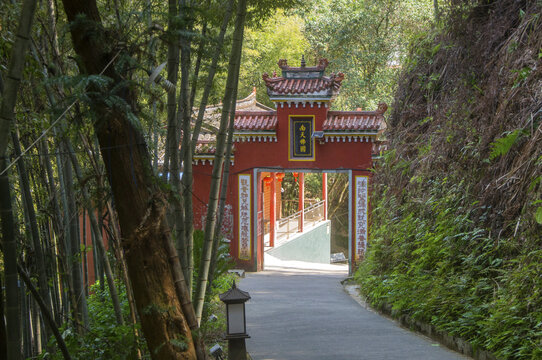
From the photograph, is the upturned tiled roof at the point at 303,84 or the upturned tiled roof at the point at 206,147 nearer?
the upturned tiled roof at the point at 303,84

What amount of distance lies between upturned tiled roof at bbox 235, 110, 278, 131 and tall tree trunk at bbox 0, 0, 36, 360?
31.3 feet

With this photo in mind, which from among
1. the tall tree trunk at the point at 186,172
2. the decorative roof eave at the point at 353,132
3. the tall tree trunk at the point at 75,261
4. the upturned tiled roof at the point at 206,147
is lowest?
the tall tree trunk at the point at 75,261

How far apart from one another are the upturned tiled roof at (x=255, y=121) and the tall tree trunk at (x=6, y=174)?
954 cm

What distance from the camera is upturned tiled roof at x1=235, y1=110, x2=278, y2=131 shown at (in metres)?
12.7

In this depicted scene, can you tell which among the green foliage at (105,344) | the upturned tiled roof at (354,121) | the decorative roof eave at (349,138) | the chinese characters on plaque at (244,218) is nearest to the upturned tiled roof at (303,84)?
the upturned tiled roof at (354,121)

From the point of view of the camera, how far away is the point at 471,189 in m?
6.93

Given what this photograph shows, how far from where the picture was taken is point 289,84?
12.4m

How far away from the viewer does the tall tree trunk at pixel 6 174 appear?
2.38m

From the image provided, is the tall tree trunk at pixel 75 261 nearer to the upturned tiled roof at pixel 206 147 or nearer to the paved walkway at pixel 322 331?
the paved walkway at pixel 322 331

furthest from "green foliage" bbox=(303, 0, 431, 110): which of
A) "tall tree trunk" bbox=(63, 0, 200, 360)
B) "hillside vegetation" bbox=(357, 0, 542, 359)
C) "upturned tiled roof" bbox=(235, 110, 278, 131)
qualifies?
"tall tree trunk" bbox=(63, 0, 200, 360)

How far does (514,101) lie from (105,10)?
14.4 ft

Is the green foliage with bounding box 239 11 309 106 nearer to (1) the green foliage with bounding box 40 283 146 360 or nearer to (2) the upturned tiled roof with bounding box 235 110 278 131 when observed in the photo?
(2) the upturned tiled roof with bounding box 235 110 278 131

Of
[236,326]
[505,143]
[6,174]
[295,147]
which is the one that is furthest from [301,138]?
[6,174]

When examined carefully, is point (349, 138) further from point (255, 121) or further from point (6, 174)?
point (6, 174)
